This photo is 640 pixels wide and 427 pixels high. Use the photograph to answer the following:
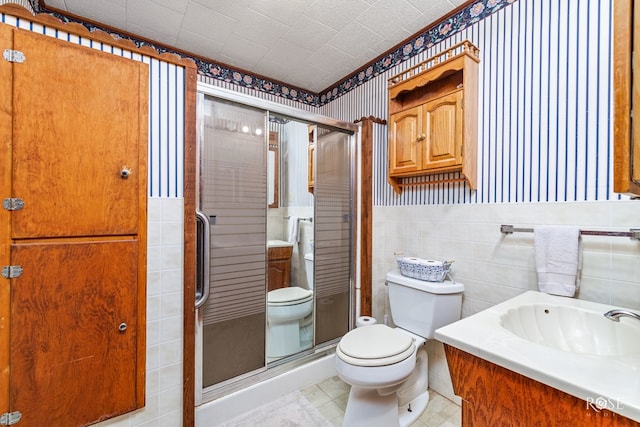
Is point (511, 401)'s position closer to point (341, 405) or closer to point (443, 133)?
point (341, 405)

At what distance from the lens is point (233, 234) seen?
1.69m

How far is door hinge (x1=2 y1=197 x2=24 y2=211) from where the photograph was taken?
1069mm

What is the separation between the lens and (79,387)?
121 centimetres

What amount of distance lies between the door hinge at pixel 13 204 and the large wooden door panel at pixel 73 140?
0.02 metres

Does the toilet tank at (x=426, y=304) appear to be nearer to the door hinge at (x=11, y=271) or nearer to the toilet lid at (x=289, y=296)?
the toilet lid at (x=289, y=296)

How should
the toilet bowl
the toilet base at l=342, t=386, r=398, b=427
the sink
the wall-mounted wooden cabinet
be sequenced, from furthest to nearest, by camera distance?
the toilet bowl → the toilet base at l=342, t=386, r=398, b=427 → the sink → the wall-mounted wooden cabinet

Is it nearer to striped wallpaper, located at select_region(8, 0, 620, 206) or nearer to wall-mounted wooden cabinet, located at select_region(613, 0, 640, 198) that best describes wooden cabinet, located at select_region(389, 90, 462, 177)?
striped wallpaper, located at select_region(8, 0, 620, 206)

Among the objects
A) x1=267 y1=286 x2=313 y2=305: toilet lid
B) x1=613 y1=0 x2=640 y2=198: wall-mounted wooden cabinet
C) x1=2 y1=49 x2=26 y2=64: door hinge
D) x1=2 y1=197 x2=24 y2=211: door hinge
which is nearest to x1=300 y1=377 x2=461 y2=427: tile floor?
x1=267 y1=286 x2=313 y2=305: toilet lid

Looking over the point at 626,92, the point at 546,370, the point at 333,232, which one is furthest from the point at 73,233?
the point at 626,92

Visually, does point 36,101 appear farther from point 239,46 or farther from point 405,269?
point 405,269

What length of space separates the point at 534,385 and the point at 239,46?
2.52 m

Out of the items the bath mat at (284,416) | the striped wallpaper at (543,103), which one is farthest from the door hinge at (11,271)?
the striped wallpaper at (543,103)

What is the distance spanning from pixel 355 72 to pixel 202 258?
6.72 feet

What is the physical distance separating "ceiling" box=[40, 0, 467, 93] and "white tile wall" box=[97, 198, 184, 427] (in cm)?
128
